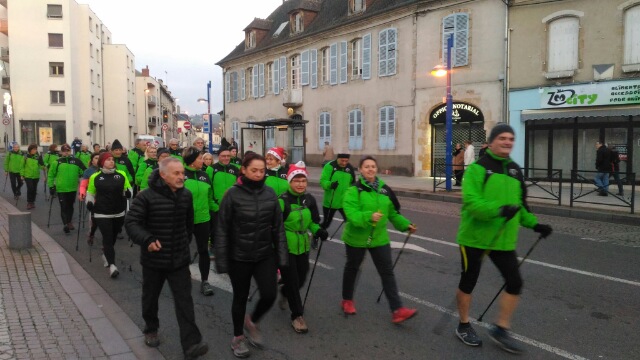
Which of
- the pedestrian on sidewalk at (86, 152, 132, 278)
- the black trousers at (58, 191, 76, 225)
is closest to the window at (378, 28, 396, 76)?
the black trousers at (58, 191, 76, 225)

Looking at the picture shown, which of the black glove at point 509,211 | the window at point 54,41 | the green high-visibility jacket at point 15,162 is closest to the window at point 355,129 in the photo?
the green high-visibility jacket at point 15,162

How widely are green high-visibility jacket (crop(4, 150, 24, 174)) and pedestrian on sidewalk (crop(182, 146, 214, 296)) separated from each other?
9930mm

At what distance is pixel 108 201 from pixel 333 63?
835 inches

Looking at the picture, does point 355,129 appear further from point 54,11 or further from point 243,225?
point 54,11

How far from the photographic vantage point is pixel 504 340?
4188 mm

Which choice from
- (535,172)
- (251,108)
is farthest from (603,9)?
(251,108)

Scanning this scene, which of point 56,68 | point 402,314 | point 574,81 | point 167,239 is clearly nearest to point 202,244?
point 167,239

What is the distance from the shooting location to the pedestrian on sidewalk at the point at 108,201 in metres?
6.57

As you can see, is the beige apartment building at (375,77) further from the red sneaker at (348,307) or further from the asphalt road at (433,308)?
the red sneaker at (348,307)

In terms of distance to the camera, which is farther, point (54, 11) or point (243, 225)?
point (54, 11)

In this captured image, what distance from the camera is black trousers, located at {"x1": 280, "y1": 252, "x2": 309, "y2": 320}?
4602 millimetres

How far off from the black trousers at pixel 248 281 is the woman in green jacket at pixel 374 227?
91 cm

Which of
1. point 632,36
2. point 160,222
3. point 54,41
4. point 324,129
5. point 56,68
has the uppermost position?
point 54,41

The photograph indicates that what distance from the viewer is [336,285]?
618cm
